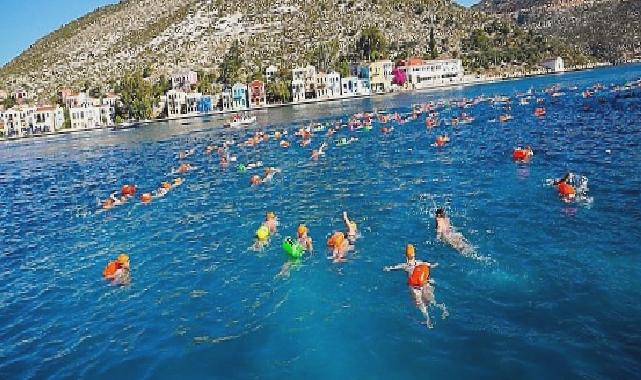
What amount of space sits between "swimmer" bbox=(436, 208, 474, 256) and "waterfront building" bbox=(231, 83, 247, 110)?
128 metres

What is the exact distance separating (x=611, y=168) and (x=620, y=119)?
21.3 metres

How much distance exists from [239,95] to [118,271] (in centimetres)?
12794

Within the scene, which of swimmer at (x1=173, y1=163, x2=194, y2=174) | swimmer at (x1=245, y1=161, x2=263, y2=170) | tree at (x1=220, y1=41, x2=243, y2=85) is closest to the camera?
swimmer at (x1=245, y1=161, x2=263, y2=170)

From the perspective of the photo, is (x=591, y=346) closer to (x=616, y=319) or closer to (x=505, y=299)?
(x=616, y=319)

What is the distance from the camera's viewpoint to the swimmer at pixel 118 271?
2078 cm

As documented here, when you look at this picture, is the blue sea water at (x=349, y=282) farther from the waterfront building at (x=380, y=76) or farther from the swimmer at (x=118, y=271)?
the waterfront building at (x=380, y=76)

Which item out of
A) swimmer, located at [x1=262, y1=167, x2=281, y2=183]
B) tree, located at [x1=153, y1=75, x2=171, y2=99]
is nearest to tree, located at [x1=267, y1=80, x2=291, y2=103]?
tree, located at [x1=153, y1=75, x2=171, y2=99]

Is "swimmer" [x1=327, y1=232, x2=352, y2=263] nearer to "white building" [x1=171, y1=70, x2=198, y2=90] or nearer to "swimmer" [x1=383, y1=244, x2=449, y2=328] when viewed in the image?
"swimmer" [x1=383, y1=244, x2=449, y2=328]

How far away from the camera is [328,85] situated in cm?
15512

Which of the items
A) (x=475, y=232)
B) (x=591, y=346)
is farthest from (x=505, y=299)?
(x=475, y=232)

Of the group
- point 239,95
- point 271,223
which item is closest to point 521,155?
point 271,223

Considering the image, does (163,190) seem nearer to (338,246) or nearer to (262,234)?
(262,234)

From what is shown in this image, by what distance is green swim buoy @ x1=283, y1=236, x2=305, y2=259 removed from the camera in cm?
2052

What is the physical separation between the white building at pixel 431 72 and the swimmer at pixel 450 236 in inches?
5716
